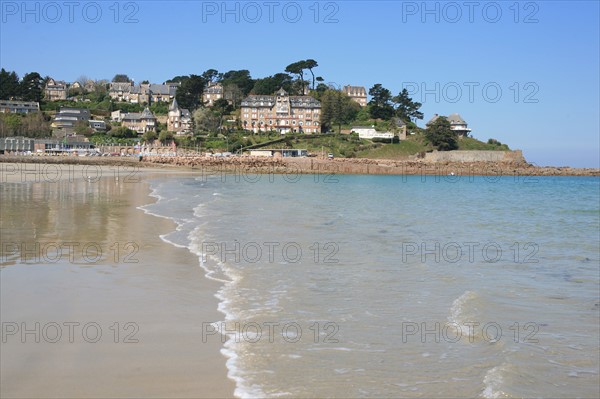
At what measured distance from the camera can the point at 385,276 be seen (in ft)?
32.2

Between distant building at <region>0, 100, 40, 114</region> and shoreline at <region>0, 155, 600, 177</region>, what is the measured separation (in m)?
34.9

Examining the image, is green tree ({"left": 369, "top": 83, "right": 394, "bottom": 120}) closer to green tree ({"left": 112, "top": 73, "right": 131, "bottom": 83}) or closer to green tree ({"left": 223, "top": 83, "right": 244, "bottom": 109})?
green tree ({"left": 223, "top": 83, "right": 244, "bottom": 109})

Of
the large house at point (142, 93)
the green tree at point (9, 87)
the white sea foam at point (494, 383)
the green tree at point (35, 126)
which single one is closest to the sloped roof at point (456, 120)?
the large house at point (142, 93)

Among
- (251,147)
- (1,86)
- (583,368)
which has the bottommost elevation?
(583,368)

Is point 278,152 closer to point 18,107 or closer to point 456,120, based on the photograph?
point 456,120

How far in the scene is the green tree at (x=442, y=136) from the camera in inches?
3132

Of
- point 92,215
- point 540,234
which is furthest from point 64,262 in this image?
point 540,234

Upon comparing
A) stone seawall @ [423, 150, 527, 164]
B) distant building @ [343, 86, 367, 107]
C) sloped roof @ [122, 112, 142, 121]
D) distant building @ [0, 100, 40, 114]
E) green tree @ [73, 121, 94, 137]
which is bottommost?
stone seawall @ [423, 150, 527, 164]

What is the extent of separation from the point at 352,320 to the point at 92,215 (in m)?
12.8

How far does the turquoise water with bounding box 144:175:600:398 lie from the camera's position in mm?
5203

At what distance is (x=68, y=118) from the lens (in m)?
88.6

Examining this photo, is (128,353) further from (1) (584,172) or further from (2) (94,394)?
(1) (584,172)

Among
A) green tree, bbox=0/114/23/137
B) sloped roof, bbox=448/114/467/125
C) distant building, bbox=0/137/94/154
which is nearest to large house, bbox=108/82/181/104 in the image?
green tree, bbox=0/114/23/137

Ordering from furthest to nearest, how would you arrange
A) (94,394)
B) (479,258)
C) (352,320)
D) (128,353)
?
(479,258), (352,320), (128,353), (94,394)
